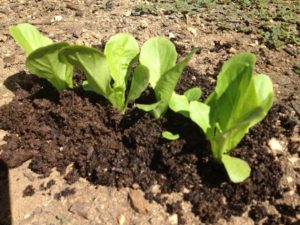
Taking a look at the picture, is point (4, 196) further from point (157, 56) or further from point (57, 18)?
point (57, 18)

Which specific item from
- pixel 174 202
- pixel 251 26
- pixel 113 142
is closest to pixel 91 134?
pixel 113 142

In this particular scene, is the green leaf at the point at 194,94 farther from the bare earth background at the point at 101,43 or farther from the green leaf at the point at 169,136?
the bare earth background at the point at 101,43

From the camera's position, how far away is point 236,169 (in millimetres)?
1525

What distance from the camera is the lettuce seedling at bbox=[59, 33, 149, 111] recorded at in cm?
172

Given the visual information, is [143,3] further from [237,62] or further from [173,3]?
[237,62]

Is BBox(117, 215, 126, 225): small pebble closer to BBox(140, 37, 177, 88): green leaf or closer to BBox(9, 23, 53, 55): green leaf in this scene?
BBox(140, 37, 177, 88): green leaf

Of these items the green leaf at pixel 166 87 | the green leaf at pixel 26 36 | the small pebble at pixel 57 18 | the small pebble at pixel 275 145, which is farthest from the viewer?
the small pebble at pixel 57 18

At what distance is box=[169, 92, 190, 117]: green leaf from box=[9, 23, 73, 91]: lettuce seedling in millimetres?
513

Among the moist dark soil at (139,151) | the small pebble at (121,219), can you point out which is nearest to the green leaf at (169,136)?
the moist dark soil at (139,151)

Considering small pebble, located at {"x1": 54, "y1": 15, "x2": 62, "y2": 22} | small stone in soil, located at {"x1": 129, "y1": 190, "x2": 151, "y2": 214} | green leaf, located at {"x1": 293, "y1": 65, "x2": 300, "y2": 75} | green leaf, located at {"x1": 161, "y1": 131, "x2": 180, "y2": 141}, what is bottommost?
small stone in soil, located at {"x1": 129, "y1": 190, "x2": 151, "y2": 214}

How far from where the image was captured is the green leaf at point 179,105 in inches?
69.4

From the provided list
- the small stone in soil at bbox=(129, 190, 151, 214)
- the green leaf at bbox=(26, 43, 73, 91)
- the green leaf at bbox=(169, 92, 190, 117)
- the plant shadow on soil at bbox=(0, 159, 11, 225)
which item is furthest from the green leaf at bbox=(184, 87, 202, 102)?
the plant shadow on soil at bbox=(0, 159, 11, 225)

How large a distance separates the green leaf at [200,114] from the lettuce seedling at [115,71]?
0.75 ft

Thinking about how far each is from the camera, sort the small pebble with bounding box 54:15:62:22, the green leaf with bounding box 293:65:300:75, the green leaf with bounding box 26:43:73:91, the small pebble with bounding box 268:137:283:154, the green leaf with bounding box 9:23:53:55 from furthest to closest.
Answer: the small pebble with bounding box 54:15:62:22
the green leaf with bounding box 293:65:300:75
the green leaf with bounding box 9:23:53:55
the small pebble with bounding box 268:137:283:154
the green leaf with bounding box 26:43:73:91
